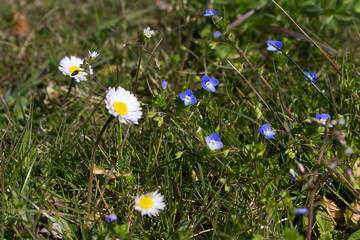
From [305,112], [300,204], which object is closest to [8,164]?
[300,204]

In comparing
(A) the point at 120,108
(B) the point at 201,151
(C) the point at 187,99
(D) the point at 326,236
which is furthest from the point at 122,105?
(D) the point at 326,236

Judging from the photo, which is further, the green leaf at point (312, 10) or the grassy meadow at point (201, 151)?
the green leaf at point (312, 10)

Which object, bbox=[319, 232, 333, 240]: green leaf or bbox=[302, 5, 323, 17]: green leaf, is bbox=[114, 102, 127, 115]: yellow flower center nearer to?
bbox=[319, 232, 333, 240]: green leaf

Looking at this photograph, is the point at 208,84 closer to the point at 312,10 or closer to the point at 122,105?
the point at 122,105

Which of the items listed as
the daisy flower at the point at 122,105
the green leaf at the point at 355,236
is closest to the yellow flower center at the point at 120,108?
the daisy flower at the point at 122,105

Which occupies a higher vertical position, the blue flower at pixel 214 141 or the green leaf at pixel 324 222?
the blue flower at pixel 214 141

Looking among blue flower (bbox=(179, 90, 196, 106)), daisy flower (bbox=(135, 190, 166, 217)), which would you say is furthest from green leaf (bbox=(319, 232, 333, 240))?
blue flower (bbox=(179, 90, 196, 106))

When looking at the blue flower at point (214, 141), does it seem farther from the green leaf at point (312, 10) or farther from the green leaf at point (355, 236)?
the green leaf at point (312, 10)
